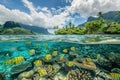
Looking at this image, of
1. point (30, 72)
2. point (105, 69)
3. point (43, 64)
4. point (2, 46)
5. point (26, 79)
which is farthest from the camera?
point (2, 46)

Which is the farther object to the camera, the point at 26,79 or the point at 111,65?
the point at 111,65

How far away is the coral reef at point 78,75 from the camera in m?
9.48

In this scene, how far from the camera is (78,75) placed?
9.51 metres

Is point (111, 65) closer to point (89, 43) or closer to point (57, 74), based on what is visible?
point (57, 74)

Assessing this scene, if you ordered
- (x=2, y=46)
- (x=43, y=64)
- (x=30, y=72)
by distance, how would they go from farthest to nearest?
(x=2, y=46)
(x=43, y=64)
(x=30, y=72)

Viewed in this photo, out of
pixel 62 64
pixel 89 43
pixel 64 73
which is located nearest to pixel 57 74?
pixel 64 73

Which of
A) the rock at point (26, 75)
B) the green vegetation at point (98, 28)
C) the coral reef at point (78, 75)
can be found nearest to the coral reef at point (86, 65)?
the coral reef at point (78, 75)

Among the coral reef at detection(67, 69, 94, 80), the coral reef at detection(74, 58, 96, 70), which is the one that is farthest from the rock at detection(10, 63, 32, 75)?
the coral reef at detection(74, 58, 96, 70)

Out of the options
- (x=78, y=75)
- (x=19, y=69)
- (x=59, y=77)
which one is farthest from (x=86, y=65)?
(x=19, y=69)

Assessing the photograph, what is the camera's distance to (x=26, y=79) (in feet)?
29.6

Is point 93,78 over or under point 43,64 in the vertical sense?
under

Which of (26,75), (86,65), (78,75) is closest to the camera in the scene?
(26,75)

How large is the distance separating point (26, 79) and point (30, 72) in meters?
0.73

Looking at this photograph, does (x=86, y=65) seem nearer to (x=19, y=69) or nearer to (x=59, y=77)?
(x=59, y=77)
